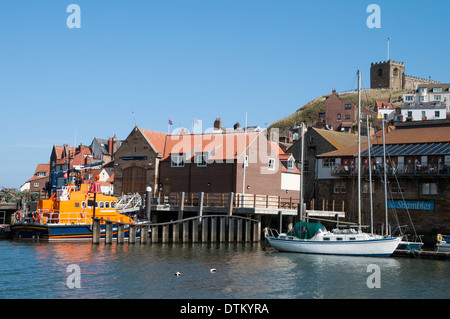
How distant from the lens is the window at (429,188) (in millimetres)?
52781

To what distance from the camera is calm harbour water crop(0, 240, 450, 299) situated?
2492 cm

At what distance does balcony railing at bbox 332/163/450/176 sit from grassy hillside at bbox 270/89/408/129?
250 ft

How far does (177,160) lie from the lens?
5709 centimetres

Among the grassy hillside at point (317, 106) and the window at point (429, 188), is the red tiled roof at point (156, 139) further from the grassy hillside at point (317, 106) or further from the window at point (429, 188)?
the grassy hillside at point (317, 106)

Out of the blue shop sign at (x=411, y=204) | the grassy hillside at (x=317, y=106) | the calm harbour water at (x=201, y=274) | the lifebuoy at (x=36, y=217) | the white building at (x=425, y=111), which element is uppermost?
the grassy hillside at (x=317, y=106)

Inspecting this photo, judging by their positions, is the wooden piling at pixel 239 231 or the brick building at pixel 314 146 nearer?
the wooden piling at pixel 239 231

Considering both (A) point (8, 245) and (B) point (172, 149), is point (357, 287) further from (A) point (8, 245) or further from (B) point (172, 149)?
(B) point (172, 149)

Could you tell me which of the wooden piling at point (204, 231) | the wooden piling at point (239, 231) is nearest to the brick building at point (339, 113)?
the wooden piling at point (239, 231)

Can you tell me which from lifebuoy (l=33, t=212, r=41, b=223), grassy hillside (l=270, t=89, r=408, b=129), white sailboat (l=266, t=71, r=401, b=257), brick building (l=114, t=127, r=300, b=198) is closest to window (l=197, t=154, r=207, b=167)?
brick building (l=114, t=127, r=300, b=198)

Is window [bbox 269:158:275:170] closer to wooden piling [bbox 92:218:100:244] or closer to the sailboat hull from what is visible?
the sailboat hull

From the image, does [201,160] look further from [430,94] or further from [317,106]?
[317,106]

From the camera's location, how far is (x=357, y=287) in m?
26.9

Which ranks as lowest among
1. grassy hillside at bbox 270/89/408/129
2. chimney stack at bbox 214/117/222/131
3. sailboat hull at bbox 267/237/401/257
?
sailboat hull at bbox 267/237/401/257
